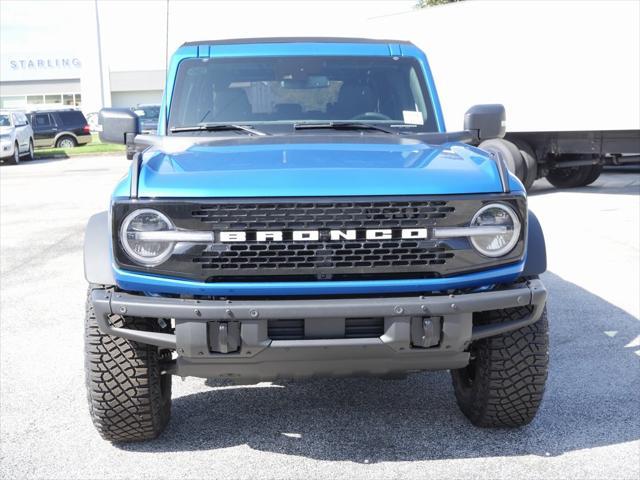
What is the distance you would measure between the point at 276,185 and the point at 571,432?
1.96m

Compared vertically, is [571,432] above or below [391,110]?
below

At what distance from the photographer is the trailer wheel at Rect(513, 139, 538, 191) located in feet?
46.5

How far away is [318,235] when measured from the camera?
3.52 metres

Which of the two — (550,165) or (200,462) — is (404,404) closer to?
(200,462)

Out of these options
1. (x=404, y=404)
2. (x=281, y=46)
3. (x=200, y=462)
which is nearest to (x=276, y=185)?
(x=200, y=462)

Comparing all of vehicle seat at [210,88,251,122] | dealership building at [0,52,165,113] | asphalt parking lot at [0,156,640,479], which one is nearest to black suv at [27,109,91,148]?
asphalt parking lot at [0,156,640,479]

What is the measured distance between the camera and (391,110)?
5113mm

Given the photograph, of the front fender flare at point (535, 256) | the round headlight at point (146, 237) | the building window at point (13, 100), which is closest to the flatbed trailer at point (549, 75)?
the front fender flare at point (535, 256)

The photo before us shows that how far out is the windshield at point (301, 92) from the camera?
16.3 ft

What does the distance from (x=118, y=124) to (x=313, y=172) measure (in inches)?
76.2

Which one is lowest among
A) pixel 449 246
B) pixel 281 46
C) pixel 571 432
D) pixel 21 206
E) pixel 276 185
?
pixel 21 206

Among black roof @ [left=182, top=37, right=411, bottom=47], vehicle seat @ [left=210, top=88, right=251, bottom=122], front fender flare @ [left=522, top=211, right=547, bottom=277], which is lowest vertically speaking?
front fender flare @ [left=522, top=211, right=547, bottom=277]

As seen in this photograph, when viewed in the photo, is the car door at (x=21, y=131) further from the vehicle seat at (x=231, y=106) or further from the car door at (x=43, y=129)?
the vehicle seat at (x=231, y=106)

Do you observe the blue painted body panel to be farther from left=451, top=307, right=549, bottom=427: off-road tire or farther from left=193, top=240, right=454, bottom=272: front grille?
left=451, top=307, right=549, bottom=427: off-road tire
